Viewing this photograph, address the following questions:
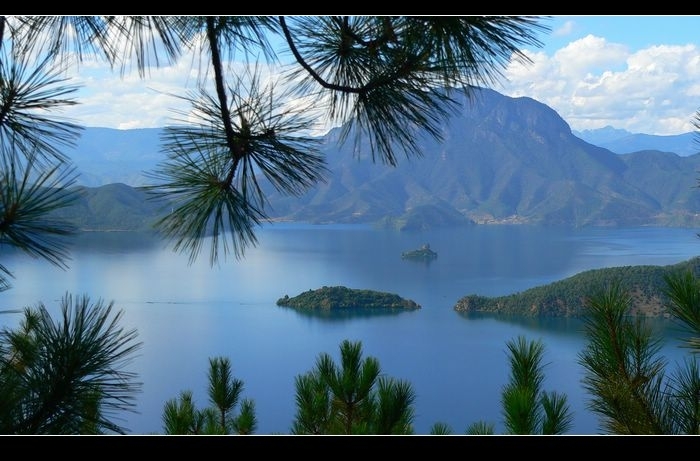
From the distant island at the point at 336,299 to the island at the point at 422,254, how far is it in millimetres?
7150

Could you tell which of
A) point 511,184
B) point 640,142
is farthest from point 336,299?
point 511,184

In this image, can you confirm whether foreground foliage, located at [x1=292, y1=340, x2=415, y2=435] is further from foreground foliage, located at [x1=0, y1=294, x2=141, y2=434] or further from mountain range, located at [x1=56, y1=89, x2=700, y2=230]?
mountain range, located at [x1=56, y1=89, x2=700, y2=230]

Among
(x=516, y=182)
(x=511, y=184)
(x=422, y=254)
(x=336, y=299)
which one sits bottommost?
(x=336, y=299)

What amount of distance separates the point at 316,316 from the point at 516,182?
17772 mm

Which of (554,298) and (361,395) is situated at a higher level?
(554,298)

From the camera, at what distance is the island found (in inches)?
853

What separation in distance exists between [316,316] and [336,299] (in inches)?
37.3

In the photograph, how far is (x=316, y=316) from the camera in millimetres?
14180

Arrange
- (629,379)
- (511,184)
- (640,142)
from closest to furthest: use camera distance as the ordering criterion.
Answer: (629,379) → (640,142) → (511,184)

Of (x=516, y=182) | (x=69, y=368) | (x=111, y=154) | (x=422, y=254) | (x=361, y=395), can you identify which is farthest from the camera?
(x=516, y=182)

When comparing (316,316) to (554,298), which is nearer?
(554,298)

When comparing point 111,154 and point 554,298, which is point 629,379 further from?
point 111,154

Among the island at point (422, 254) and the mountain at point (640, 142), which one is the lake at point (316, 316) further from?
the mountain at point (640, 142)
